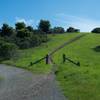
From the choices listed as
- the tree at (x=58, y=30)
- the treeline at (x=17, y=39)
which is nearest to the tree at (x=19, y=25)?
the treeline at (x=17, y=39)

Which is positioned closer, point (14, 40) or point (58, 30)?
point (14, 40)

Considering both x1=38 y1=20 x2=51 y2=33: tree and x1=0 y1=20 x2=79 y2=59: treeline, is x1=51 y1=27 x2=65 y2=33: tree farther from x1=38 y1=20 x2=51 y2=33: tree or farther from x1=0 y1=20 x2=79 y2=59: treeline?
x1=0 y1=20 x2=79 y2=59: treeline

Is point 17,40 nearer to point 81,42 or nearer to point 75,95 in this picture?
point 81,42

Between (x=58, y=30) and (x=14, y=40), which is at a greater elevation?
(x=58, y=30)

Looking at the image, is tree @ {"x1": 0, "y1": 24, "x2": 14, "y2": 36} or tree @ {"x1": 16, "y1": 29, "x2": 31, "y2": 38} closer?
tree @ {"x1": 16, "y1": 29, "x2": 31, "y2": 38}

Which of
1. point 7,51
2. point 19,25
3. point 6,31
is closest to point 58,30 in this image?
point 19,25

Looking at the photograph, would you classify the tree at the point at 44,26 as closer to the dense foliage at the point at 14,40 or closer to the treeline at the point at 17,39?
the treeline at the point at 17,39

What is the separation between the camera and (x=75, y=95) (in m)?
20.3

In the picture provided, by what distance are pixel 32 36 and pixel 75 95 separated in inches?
2457

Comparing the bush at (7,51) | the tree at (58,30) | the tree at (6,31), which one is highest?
the tree at (58,30)

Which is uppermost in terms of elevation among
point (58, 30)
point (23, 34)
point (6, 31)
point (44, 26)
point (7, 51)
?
point (44, 26)

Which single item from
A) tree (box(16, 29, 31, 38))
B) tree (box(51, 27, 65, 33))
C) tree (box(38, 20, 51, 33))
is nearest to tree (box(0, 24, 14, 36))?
tree (box(16, 29, 31, 38))

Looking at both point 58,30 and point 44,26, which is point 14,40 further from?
point 58,30

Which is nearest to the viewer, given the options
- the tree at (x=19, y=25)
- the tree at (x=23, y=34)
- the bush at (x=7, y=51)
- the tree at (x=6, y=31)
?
the bush at (x=7, y=51)
